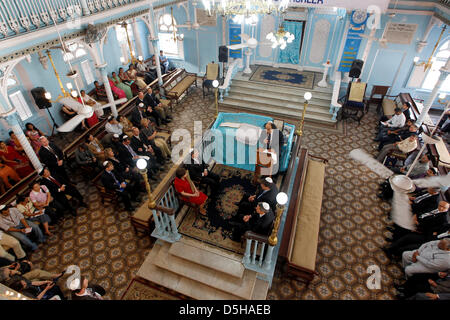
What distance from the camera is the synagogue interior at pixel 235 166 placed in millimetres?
5379

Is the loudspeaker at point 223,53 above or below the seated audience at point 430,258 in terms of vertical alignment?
above

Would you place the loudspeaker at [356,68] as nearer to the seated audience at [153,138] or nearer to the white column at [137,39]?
the seated audience at [153,138]

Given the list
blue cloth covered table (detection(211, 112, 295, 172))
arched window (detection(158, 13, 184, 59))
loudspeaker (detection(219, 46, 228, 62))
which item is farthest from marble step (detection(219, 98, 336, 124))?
arched window (detection(158, 13, 184, 59))

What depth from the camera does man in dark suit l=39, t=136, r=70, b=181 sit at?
6.94 m

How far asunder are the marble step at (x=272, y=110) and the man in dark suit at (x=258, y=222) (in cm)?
635

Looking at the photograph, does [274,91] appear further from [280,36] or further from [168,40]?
[168,40]

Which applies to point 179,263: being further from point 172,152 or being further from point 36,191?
point 172,152

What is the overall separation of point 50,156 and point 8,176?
1.43 m

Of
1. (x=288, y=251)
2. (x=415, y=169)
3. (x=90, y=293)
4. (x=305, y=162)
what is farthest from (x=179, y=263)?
(x=415, y=169)

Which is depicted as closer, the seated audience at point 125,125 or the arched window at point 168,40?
the seated audience at point 125,125

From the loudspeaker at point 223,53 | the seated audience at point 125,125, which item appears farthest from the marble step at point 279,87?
Answer: the seated audience at point 125,125

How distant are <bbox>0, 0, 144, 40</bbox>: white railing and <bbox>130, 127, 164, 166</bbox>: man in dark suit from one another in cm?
323

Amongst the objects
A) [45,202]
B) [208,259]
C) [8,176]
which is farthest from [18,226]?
[208,259]
